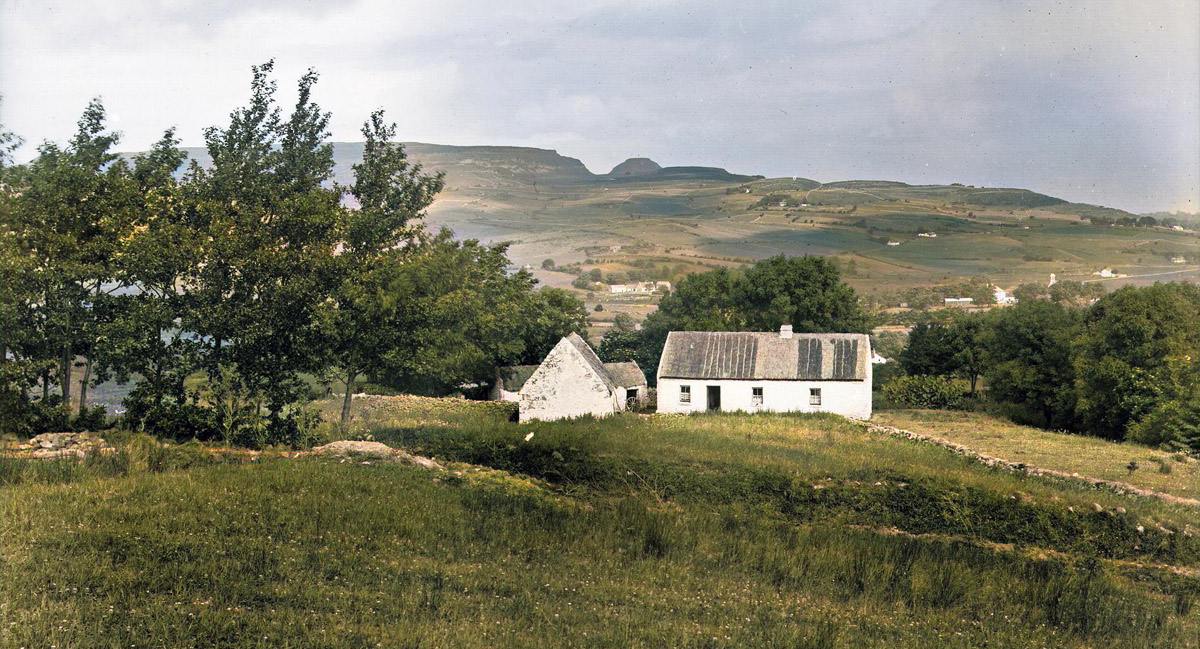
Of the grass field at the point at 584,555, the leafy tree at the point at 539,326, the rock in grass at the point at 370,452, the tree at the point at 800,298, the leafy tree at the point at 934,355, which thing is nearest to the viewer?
the grass field at the point at 584,555

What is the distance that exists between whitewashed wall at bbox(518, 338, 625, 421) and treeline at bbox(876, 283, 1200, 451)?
43.6 feet

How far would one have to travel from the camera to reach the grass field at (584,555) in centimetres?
625

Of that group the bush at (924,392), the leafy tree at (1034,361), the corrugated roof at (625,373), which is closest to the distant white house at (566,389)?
the corrugated roof at (625,373)

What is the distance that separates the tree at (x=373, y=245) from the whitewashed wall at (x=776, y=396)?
8.44 metres

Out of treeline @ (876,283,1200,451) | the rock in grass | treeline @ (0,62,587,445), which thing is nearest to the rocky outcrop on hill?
treeline @ (0,62,587,445)

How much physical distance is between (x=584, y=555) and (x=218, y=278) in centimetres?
1008

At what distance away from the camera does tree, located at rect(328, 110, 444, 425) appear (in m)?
16.1

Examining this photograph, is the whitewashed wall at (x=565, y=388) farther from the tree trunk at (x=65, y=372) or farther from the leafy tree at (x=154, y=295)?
the tree trunk at (x=65, y=372)

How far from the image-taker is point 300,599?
6391 mm

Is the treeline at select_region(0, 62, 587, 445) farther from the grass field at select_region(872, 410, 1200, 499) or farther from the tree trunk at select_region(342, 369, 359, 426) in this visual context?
the grass field at select_region(872, 410, 1200, 499)

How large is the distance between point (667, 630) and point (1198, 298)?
96.9ft

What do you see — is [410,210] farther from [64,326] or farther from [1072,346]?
[1072,346]

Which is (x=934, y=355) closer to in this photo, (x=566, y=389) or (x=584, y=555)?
(x=566, y=389)

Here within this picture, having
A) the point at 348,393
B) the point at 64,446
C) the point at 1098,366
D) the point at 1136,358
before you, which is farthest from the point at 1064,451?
the point at 64,446
